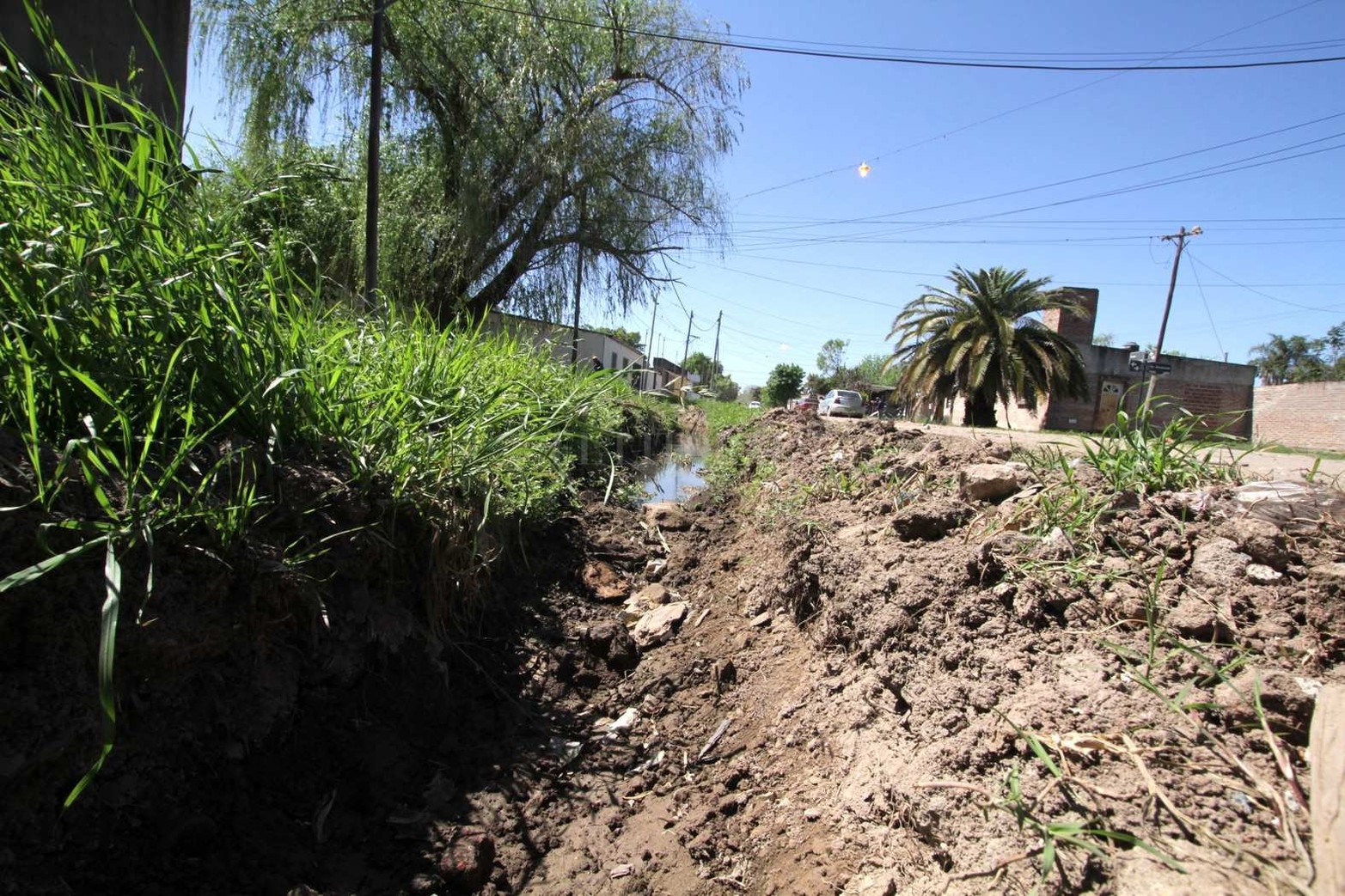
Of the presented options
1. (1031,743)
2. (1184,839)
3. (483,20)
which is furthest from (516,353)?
(483,20)

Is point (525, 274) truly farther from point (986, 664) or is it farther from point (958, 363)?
point (958, 363)

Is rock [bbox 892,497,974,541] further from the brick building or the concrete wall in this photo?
the brick building

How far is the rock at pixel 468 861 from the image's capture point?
182 centimetres

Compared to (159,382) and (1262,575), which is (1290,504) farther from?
(159,382)

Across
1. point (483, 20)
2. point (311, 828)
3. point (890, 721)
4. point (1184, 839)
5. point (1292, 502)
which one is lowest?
point (311, 828)

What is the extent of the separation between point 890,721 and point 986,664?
0.35 meters

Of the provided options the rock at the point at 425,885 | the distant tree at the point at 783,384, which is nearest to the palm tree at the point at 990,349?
the rock at the point at 425,885

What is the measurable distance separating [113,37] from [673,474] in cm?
702

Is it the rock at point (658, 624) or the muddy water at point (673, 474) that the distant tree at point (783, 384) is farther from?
the rock at point (658, 624)

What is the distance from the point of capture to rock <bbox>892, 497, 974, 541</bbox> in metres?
2.82

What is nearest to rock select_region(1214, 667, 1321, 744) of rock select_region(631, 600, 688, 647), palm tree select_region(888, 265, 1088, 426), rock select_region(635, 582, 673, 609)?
rock select_region(631, 600, 688, 647)

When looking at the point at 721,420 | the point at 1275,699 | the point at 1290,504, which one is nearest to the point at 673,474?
the point at 1290,504

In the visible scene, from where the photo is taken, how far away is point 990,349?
18.0m

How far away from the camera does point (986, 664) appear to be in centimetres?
194
